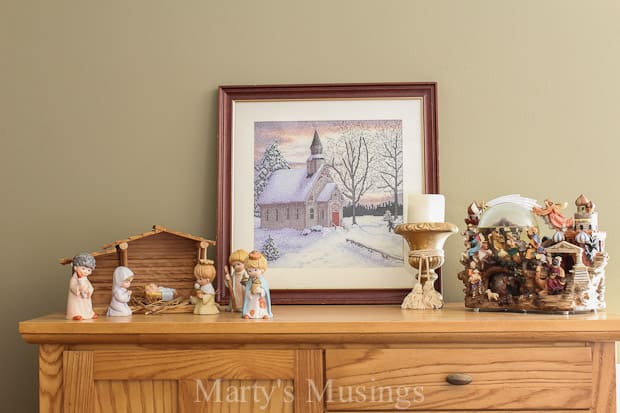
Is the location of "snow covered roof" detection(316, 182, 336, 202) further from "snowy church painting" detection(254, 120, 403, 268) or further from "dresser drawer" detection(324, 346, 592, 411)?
"dresser drawer" detection(324, 346, 592, 411)

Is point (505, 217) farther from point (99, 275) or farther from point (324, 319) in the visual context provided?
point (99, 275)

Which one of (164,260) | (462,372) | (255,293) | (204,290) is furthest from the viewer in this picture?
(164,260)

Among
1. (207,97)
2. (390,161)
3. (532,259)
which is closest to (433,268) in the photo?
(532,259)

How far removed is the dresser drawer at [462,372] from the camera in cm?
150

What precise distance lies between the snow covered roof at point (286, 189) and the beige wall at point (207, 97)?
17 centimetres

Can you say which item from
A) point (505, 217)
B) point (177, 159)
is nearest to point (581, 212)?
point (505, 217)

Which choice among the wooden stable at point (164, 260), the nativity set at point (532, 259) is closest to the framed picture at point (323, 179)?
the wooden stable at point (164, 260)

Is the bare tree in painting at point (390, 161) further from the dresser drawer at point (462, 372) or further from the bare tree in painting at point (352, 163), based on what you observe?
the dresser drawer at point (462, 372)

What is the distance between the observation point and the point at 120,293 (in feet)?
5.59

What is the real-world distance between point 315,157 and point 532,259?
700 mm

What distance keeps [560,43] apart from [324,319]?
3.72 ft

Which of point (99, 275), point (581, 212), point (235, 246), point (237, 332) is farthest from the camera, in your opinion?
point (235, 246)

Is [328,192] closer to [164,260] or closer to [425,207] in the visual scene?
[425,207]

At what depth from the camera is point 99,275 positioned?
1.78m
